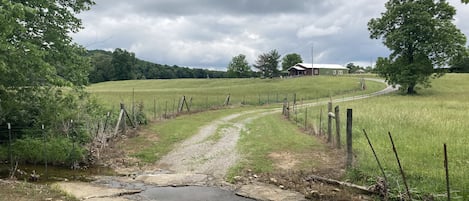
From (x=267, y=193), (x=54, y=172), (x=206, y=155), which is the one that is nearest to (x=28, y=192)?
(x=54, y=172)

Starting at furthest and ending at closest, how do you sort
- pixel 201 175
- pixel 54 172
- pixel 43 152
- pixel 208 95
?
pixel 208 95 < pixel 43 152 < pixel 54 172 < pixel 201 175

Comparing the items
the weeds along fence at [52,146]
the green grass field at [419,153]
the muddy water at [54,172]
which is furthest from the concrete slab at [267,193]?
the weeds along fence at [52,146]

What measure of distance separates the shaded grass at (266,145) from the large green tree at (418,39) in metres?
28.9

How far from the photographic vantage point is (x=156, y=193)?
32.0 feet

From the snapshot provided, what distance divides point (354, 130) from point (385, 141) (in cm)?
376

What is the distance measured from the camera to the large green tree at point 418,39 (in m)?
43.7

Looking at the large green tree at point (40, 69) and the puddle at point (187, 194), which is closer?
the puddle at point (187, 194)

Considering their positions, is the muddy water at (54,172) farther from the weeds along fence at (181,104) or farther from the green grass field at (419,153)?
the weeds along fence at (181,104)

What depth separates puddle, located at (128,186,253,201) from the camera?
928cm

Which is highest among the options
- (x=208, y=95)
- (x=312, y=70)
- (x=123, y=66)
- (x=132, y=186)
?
(x=123, y=66)

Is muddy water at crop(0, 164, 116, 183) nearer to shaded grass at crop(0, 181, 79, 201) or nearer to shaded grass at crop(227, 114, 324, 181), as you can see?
shaded grass at crop(0, 181, 79, 201)

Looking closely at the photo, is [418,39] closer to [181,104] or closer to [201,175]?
[181,104]

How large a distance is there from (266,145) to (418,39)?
36.5 meters

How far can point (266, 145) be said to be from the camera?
16016mm
